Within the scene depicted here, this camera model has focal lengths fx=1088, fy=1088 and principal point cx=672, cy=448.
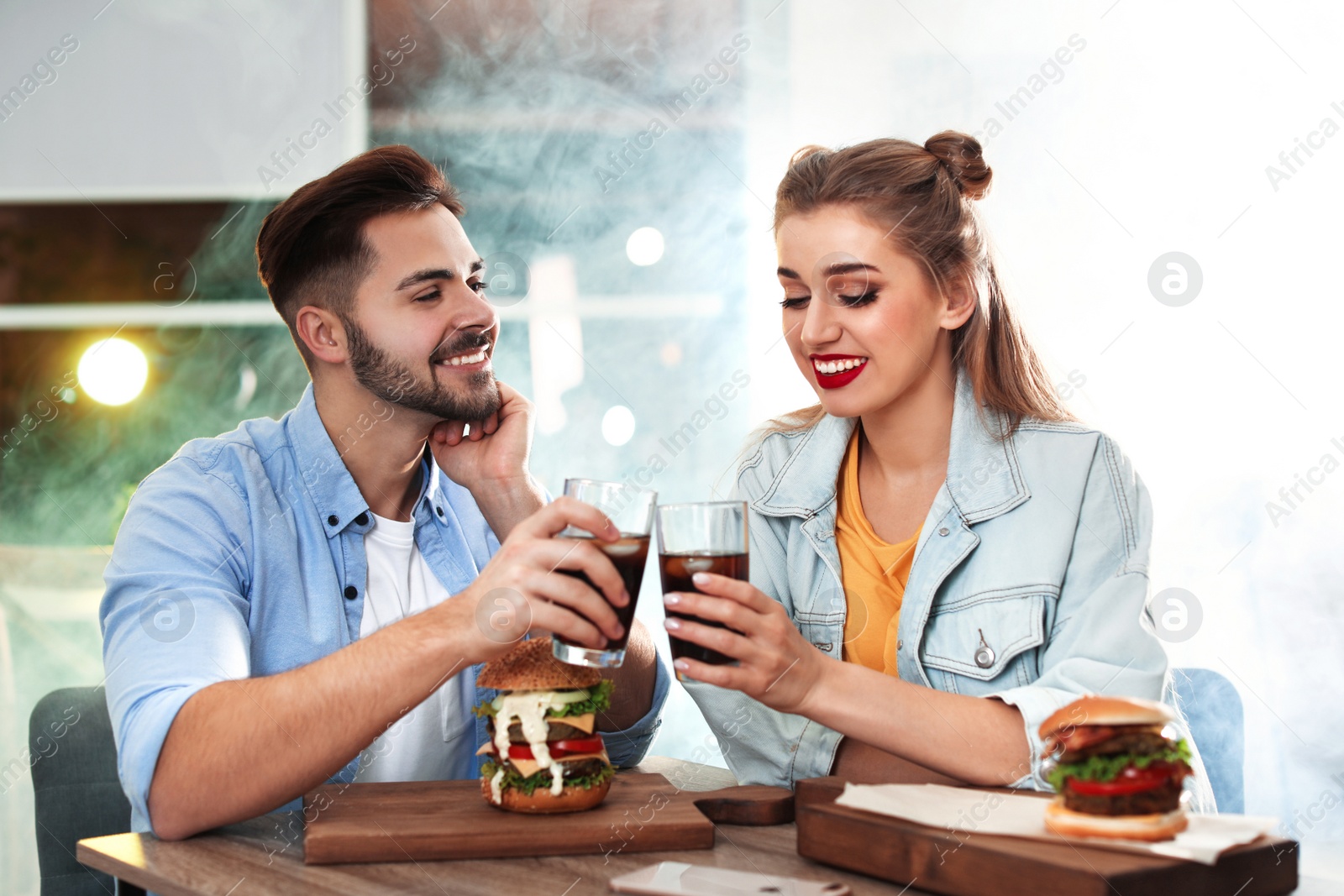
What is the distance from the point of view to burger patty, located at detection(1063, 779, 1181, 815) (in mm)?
1001

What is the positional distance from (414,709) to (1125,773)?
42.2 inches

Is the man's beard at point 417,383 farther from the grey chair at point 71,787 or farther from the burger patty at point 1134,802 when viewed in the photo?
the burger patty at point 1134,802

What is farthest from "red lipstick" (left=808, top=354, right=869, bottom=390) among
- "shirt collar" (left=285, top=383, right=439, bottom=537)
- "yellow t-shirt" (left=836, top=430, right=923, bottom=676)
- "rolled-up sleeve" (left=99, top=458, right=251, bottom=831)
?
"rolled-up sleeve" (left=99, top=458, right=251, bottom=831)

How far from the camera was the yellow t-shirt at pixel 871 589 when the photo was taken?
1755 millimetres

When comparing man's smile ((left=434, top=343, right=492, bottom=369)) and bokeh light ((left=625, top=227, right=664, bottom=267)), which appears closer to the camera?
man's smile ((left=434, top=343, right=492, bottom=369))

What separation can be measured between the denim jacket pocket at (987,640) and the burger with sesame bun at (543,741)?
614mm

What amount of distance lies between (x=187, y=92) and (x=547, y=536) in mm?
3201

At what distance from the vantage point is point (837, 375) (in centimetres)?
178

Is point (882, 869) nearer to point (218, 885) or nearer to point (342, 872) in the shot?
point (342, 872)

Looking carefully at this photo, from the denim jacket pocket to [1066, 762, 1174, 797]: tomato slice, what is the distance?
1.92 feet

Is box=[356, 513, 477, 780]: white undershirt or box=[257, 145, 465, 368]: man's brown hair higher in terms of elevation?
box=[257, 145, 465, 368]: man's brown hair

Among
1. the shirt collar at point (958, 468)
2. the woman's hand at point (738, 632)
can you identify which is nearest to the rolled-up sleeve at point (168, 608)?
the woman's hand at point (738, 632)

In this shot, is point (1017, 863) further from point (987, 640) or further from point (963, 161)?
point (963, 161)

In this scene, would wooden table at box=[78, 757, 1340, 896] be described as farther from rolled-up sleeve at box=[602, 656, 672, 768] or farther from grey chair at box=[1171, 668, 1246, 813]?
grey chair at box=[1171, 668, 1246, 813]
